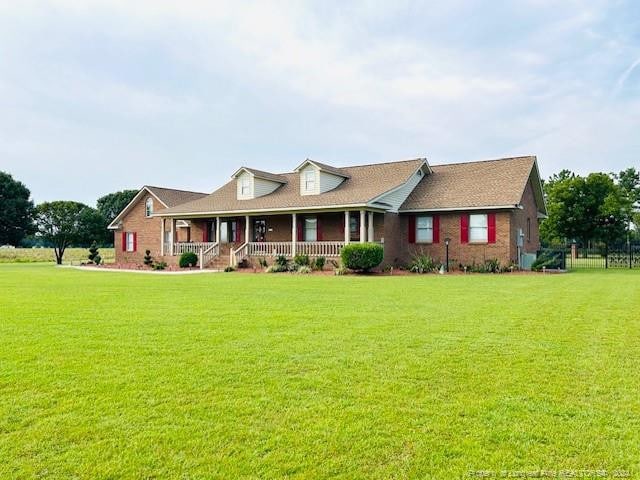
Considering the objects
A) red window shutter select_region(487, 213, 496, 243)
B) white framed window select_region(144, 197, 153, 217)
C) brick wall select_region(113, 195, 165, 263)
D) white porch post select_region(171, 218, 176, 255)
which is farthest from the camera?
white framed window select_region(144, 197, 153, 217)

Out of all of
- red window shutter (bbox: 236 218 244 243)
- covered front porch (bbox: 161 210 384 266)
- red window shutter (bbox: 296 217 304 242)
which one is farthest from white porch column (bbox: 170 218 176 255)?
red window shutter (bbox: 296 217 304 242)

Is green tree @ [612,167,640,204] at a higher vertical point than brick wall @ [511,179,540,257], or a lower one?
higher

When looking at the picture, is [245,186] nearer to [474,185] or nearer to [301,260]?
[301,260]

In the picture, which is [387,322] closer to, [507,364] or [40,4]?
[507,364]

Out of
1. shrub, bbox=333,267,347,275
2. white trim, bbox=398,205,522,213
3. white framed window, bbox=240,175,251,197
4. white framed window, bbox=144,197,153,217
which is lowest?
shrub, bbox=333,267,347,275

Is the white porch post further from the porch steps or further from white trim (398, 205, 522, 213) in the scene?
white trim (398, 205, 522, 213)

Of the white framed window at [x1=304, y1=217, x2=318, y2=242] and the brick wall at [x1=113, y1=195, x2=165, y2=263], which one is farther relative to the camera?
the brick wall at [x1=113, y1=195, x2=165, y2=263]

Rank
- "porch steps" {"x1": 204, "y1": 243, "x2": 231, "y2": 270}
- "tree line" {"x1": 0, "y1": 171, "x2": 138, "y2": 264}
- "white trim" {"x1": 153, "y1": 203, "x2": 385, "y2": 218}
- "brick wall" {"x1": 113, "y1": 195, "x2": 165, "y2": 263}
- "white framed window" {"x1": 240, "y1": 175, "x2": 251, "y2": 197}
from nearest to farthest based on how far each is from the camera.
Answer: "white trim" {"x1": 153, "y1": 203, "x2": 385, "y2": 218}
"porch steps" {"x1": 204, "y1": 243, "x2": 231, "y2": 270}
"white framed window" {"x1": 240, "y1": 175, "x2": 251, "y2": 197}
"brick wall" {"x1": 113, "y1": 195, "x2": 165, "y2": 263}
"tree line" {"x1": 0, "y1": 171, "x2": 138, "y2": 264}

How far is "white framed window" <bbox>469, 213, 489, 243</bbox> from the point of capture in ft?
74.9

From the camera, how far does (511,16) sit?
48.1 feet

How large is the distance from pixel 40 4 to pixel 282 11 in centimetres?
687

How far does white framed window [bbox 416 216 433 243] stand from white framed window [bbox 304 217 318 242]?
17.7 ft

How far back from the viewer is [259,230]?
28516 mm

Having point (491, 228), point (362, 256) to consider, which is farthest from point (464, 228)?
point (362, 256)
